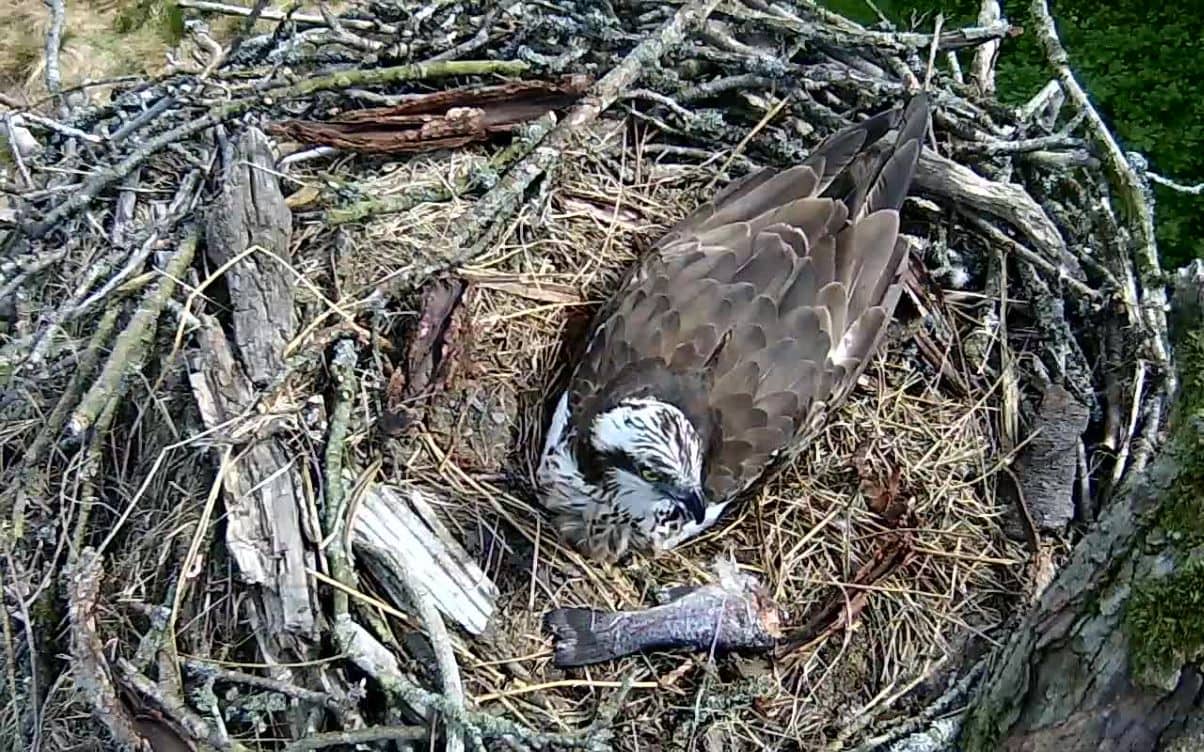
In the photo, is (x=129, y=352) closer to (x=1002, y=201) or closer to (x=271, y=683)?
(x=271, y=683)

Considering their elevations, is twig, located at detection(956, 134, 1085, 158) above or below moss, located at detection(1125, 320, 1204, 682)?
below

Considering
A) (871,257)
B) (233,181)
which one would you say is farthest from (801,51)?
(233,181)

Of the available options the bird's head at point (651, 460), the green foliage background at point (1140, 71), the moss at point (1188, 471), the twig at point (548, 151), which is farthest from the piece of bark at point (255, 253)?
the green foliage background at point (1140, 71)

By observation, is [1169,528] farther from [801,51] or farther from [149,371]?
[801,51]

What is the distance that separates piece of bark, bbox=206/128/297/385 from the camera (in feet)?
9.88

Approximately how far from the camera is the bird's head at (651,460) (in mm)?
2914

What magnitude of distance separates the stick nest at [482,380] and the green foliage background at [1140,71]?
3.30 ft

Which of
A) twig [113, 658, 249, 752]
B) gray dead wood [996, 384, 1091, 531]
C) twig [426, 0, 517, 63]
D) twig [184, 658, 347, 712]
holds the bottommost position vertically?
twig [113, 658, 249, 752]

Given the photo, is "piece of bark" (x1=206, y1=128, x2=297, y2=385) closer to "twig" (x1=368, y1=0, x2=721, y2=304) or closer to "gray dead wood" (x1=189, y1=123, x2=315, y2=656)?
"gray dead wood" (x1=189, y1=123, x2=315, y2=656)

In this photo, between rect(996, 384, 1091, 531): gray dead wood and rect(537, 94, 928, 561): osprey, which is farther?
rect(996, 384, 1091, 531): gray dead wood

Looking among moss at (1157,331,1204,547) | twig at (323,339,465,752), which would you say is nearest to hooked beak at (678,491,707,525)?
twig at (323,339,465,752)

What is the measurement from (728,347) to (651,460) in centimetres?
41

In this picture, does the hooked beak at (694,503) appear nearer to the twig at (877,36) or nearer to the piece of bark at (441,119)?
the piece of bark at (441,119)

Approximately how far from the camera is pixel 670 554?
3.21 meters
